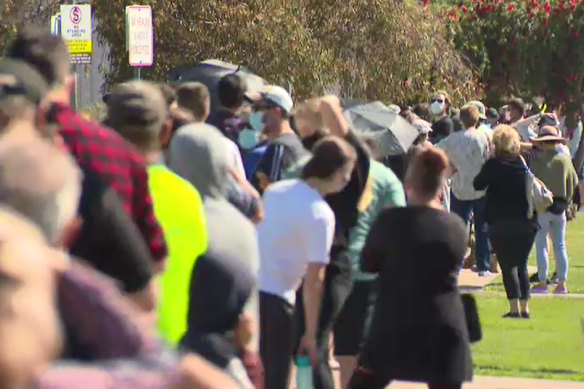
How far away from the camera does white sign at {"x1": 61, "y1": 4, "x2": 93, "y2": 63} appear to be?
18234 mm

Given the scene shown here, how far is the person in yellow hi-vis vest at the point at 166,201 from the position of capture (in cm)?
567

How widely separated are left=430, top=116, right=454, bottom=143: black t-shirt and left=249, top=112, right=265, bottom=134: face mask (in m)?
8.33

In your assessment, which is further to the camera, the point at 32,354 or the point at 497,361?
the point at 497,361

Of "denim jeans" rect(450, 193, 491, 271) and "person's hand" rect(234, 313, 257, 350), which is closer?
"person's hand" rect(234, 313, 257, 350)

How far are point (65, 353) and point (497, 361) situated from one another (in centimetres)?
902

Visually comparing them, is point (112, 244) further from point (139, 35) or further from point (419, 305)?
point (139, 35)

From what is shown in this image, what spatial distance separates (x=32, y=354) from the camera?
2352 millimetres

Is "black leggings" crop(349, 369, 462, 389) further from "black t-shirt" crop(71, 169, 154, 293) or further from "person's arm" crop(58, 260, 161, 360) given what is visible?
"person's arm" crop(58, 260, 161, 360)

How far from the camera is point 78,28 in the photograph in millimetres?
18344

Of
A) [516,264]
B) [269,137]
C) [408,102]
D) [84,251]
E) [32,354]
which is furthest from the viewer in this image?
[408,102]

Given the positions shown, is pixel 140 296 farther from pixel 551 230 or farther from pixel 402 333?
pixel 551 230

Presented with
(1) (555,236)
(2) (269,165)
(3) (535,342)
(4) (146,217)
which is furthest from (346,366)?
(1) (555,236)

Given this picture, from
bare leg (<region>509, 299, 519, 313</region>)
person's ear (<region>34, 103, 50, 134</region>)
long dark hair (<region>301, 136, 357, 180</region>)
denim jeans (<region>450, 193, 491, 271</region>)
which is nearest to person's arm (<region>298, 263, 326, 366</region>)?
long dark hair (<region>301, 136, 357, 180</region>)

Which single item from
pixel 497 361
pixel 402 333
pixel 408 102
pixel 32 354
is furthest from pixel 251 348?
pixel 408 102
